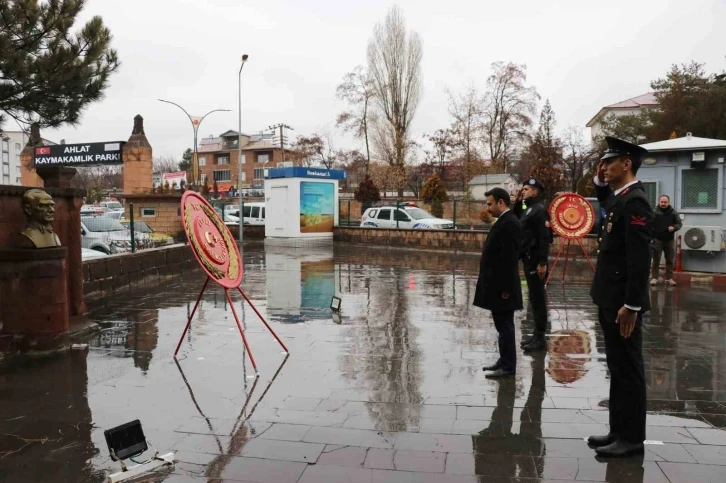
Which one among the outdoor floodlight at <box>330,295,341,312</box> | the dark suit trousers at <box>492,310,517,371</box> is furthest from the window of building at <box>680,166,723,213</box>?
the dark suit trousers at <box>492,310,517,371</box>

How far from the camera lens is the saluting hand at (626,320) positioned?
396 centimetres

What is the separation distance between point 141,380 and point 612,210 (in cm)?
450

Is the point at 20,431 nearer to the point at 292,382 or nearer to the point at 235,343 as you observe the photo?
the point at 292,382

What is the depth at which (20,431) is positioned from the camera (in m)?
4.54

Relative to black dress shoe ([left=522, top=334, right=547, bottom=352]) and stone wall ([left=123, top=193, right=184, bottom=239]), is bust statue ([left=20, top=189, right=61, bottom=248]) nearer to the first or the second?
black dress shoe ([left=522, top=334, right=547, bottom=352])

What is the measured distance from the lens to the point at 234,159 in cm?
10069

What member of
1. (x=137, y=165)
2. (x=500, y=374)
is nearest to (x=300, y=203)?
(x=137, y=165)

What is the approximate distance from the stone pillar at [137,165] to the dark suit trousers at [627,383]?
1052 inches

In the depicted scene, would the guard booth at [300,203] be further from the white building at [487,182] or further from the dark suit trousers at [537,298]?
the white building at [487,182]

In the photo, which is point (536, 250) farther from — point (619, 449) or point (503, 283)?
point (619, 449)

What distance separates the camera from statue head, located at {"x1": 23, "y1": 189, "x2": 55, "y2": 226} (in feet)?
22.6

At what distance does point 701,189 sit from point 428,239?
11.1 metres

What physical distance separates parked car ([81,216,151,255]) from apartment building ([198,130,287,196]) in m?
73.6

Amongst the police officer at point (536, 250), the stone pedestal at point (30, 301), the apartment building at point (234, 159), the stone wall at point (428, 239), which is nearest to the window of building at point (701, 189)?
the stone wall at point (428, 239)
